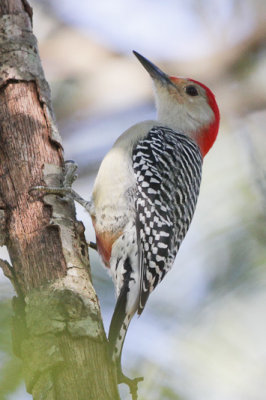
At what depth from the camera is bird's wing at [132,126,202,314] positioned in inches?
153

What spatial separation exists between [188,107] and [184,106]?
4 centimetres

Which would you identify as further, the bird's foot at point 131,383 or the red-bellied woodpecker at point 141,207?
the red-bellied woodpecker at point 141,207

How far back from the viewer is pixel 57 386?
252cm

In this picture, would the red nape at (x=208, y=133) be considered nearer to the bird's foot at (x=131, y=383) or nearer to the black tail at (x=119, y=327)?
the black tail at (x=119, y=327)

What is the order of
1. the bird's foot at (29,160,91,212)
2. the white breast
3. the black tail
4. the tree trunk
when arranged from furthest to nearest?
the white breast, the bird's foot at (29,160,91,212), the black tail, the tree trunk

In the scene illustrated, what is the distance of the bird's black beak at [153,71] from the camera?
525 centimetres

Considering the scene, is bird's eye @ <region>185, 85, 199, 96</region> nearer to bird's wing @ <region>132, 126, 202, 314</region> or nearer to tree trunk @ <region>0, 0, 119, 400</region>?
bird's wing @ <region>132, 126, 202, 314</region>

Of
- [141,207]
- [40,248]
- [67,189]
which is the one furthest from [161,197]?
[40,248]

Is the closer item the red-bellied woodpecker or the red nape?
the red-bellied woodpecker

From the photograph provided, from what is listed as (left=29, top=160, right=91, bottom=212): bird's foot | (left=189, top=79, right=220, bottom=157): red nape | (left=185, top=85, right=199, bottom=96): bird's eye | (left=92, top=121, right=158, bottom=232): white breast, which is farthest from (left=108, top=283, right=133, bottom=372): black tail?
(left=185, top=85, right=199, bottom=96): bird's eye

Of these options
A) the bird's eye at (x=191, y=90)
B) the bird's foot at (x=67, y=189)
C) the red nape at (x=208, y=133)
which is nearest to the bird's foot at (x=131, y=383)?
the bird's foot at (x=67, y=189)

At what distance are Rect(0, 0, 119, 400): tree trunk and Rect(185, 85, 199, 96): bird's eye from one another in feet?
6.23

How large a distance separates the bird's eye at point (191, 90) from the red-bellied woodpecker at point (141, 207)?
0.68 m

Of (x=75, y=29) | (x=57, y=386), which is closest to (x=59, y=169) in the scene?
(x=57, y=386)
